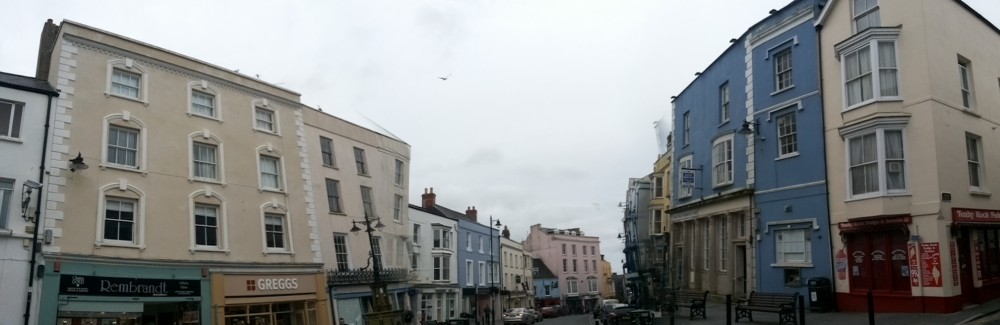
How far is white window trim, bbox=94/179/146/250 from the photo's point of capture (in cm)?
2047

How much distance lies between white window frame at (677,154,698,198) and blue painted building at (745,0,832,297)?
5184 mm

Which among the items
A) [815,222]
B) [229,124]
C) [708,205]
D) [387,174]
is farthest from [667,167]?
[229,124]

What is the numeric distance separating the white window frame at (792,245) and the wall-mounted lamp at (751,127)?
11.2ft

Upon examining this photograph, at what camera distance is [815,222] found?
21516 mm

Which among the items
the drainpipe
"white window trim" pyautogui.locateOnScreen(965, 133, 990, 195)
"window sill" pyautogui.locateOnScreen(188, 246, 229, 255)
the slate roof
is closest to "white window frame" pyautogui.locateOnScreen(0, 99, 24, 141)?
the slate roof

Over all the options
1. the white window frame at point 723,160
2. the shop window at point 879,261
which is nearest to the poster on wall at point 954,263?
the shop window at point 879,261

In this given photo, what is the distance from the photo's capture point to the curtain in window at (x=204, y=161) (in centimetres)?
2400

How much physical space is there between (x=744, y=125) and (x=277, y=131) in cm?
1712

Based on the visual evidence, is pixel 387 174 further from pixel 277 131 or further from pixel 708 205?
pixel 708 205

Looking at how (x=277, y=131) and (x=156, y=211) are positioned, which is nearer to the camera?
(x=156, y=211)

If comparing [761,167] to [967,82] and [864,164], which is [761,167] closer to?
[864,164]

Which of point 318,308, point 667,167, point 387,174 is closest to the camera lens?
point 318,308

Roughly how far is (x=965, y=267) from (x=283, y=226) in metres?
21.8

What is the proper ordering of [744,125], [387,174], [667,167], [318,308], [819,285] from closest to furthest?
[819,285], [744,125], [318,308], [387,174], [667,167]
